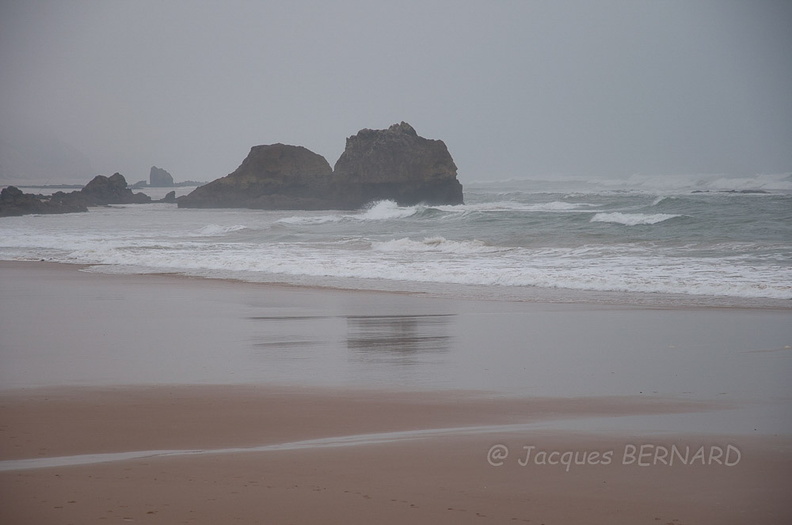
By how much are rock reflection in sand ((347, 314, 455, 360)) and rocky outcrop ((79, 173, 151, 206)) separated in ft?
213

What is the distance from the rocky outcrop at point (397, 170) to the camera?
2340 inches

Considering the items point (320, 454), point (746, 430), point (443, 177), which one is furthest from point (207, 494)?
point (443, 177)

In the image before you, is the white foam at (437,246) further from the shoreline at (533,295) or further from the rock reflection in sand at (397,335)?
the rock reflection in sand at (397,335)

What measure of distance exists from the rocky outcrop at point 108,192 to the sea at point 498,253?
35359 millimetres

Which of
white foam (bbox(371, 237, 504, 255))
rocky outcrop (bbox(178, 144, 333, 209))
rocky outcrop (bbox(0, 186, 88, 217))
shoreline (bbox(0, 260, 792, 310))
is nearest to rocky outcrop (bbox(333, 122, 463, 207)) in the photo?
rocky outcrop (bbox(178, 144, 333, 209))

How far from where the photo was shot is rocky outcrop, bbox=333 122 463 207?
59.4 m

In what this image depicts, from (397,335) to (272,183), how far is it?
5983 cm

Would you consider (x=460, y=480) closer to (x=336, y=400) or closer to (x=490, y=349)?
(x=336, y=400)

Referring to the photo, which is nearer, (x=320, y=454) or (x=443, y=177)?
(x=320, y=454)

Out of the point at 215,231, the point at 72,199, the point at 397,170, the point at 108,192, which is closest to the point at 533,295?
the point at 215,231

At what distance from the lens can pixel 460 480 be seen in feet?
12.9

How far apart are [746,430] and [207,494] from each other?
11.2 feet

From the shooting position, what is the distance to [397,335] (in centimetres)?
879

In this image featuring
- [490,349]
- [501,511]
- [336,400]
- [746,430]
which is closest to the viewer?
[501,511]
